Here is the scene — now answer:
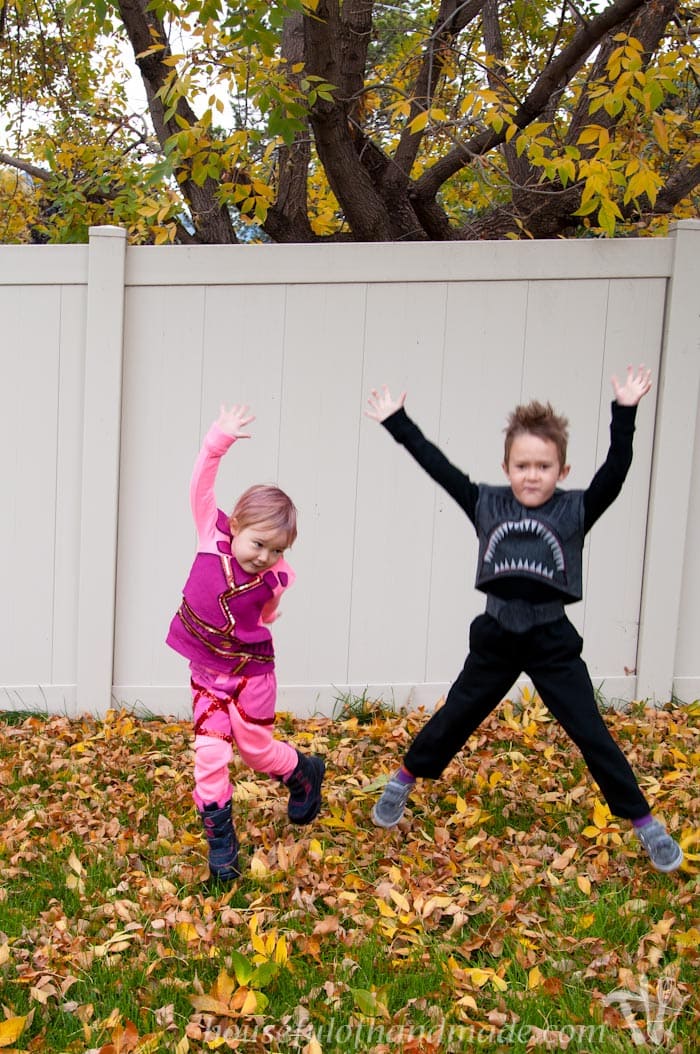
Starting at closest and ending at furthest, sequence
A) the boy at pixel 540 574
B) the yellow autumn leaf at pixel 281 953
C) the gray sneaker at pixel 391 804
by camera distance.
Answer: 1. the yellow autumn leaf at pixel 281 953
2. the boy at pixel 540 574
3. the gray sneaker at pixel 391 804

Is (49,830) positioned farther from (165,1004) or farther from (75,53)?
(75,53)

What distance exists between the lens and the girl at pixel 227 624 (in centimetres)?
334

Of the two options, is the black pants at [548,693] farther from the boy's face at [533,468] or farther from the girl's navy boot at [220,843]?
the girl's navy boot at [220,843]

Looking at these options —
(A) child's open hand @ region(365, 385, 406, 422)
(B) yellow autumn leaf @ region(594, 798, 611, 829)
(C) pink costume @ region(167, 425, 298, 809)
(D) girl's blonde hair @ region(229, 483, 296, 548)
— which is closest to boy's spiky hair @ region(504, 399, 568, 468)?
(A) child's open hand @ region(365, 385, 406, 422)

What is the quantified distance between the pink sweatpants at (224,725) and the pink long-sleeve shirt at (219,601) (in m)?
0.05

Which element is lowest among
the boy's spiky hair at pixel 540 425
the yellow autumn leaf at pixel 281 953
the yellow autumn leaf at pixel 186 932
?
the yellow autumn leaf at pixel 186 932

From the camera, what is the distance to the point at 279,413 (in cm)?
473

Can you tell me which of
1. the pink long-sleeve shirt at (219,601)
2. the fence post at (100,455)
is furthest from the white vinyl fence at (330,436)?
the pink long-sleeve shirt at (219,601)

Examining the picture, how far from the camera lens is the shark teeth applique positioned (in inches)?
130

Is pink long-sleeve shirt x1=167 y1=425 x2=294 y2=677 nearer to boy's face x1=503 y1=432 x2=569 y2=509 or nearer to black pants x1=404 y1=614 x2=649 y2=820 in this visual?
black pants x1=404 y1=614 x2=649 y2=820

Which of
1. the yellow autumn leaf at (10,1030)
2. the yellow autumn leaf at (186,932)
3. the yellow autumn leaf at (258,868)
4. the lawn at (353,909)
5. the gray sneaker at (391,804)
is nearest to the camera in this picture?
the yellow autumn leaf at (10,1030)

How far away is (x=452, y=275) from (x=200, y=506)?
6.01 feet

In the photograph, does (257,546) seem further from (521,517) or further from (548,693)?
(548,693)

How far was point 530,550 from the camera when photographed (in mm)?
3316
